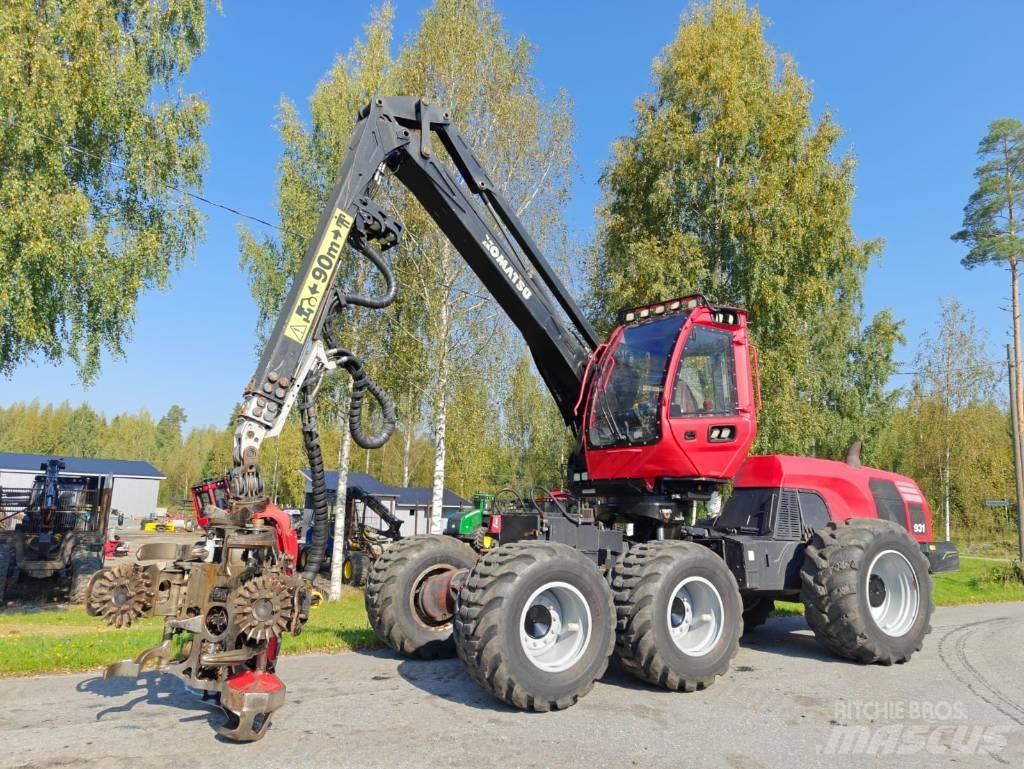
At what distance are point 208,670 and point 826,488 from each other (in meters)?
6.92

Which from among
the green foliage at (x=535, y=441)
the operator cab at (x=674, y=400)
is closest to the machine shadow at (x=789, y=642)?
the operator cab at (x=674, y=400)

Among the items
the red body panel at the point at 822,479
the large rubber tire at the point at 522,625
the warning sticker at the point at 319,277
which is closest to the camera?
the large rubber tire at the point at 522,625

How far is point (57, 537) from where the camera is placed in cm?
1563

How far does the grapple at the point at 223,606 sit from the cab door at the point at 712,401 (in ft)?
13.1

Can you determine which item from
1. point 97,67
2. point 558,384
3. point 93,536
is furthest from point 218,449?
point 558,384

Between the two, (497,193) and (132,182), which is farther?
(132,182)

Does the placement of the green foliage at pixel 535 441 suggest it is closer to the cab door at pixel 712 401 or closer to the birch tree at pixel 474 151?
the birch tree at pixel 474 151

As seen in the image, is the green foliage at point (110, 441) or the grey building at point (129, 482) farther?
the green foliage at point (110, 441)

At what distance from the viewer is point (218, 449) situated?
73125 mm

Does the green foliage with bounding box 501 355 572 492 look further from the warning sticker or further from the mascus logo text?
the warning sticker

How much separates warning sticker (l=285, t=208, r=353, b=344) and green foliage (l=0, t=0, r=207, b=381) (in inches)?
271

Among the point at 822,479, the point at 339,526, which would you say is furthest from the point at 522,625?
the point at 339,526

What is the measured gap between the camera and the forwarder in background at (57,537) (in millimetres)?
15016

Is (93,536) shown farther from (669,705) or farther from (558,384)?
(669,705)
